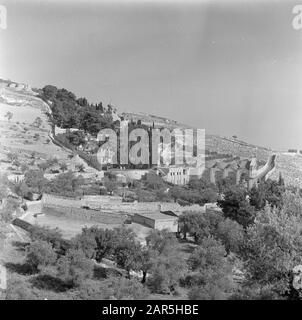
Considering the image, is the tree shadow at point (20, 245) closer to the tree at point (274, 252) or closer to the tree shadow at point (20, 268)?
the tree shadow at point (20, 268)

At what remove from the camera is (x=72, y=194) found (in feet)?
30.2

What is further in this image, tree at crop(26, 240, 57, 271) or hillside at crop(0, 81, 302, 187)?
hillside at crop(0, 81, 302, 187)

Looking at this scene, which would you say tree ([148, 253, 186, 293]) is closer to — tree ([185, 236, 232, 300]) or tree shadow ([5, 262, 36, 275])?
tree ([185, 236, 232, 300])

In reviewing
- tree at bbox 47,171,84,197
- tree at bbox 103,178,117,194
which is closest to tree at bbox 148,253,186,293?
tree at bbox 47,171,84,197

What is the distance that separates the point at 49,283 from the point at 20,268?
22.8 inches

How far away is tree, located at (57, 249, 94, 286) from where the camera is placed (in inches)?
212

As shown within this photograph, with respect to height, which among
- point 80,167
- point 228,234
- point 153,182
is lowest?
point 228,234

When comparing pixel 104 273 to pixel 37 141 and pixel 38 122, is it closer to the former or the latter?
pixel 37 141

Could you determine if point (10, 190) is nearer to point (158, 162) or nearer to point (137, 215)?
point (137, 215)

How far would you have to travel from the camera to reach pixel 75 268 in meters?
5.49

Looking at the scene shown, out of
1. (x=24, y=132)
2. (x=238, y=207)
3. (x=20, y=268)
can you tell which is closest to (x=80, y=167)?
(x=24, y=132)

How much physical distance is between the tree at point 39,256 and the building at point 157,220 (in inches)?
83.2

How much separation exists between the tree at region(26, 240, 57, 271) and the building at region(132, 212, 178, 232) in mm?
2114
